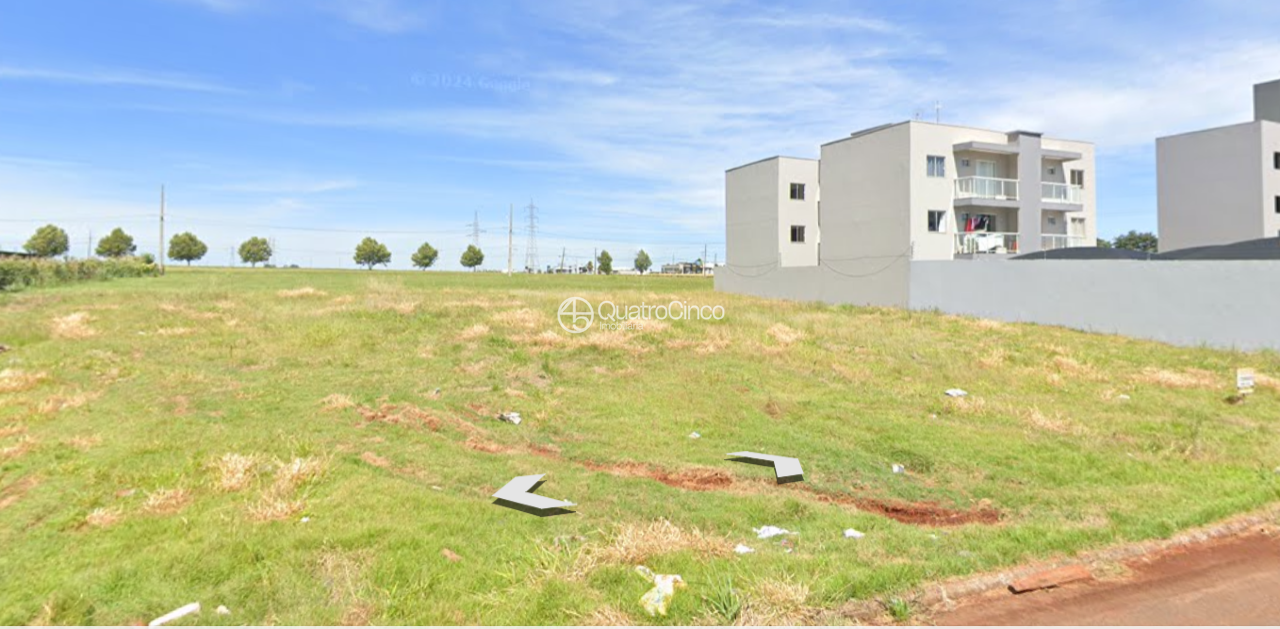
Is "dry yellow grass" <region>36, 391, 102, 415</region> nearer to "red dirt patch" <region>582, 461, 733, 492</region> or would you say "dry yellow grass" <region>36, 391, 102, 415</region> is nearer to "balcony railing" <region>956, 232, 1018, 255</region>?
"red dirt patch" <region>582, 461, 733, 492</region>

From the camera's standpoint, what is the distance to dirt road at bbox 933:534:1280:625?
4.38m

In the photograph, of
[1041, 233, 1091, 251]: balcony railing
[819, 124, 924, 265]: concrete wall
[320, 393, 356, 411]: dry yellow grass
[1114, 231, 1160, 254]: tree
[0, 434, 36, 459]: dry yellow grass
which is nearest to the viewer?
[0, 434, 36, 459]: dry yellow grass

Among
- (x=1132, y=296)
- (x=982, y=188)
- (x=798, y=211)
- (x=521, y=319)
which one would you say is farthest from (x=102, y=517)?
(x=798, y=211)

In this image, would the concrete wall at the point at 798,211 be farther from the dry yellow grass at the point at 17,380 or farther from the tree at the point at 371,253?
the tree at the point at 371,253

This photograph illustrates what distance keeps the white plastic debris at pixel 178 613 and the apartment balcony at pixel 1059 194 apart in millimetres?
38666

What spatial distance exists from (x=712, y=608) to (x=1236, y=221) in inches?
1747

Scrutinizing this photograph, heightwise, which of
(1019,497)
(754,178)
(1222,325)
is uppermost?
(754,178)

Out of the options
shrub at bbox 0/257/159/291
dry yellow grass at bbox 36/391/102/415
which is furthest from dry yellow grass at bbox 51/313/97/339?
shrub at bbox 0/257/159/291

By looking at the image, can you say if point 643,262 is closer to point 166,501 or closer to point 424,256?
point 424,256

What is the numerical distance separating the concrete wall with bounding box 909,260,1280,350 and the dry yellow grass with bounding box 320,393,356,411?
23.5m

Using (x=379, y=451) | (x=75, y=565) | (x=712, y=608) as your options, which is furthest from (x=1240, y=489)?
(x=75, y=565)

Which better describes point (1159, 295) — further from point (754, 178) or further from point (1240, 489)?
point (754, 178)

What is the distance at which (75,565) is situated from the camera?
5043 mm

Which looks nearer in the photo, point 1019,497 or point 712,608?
point 712,608
